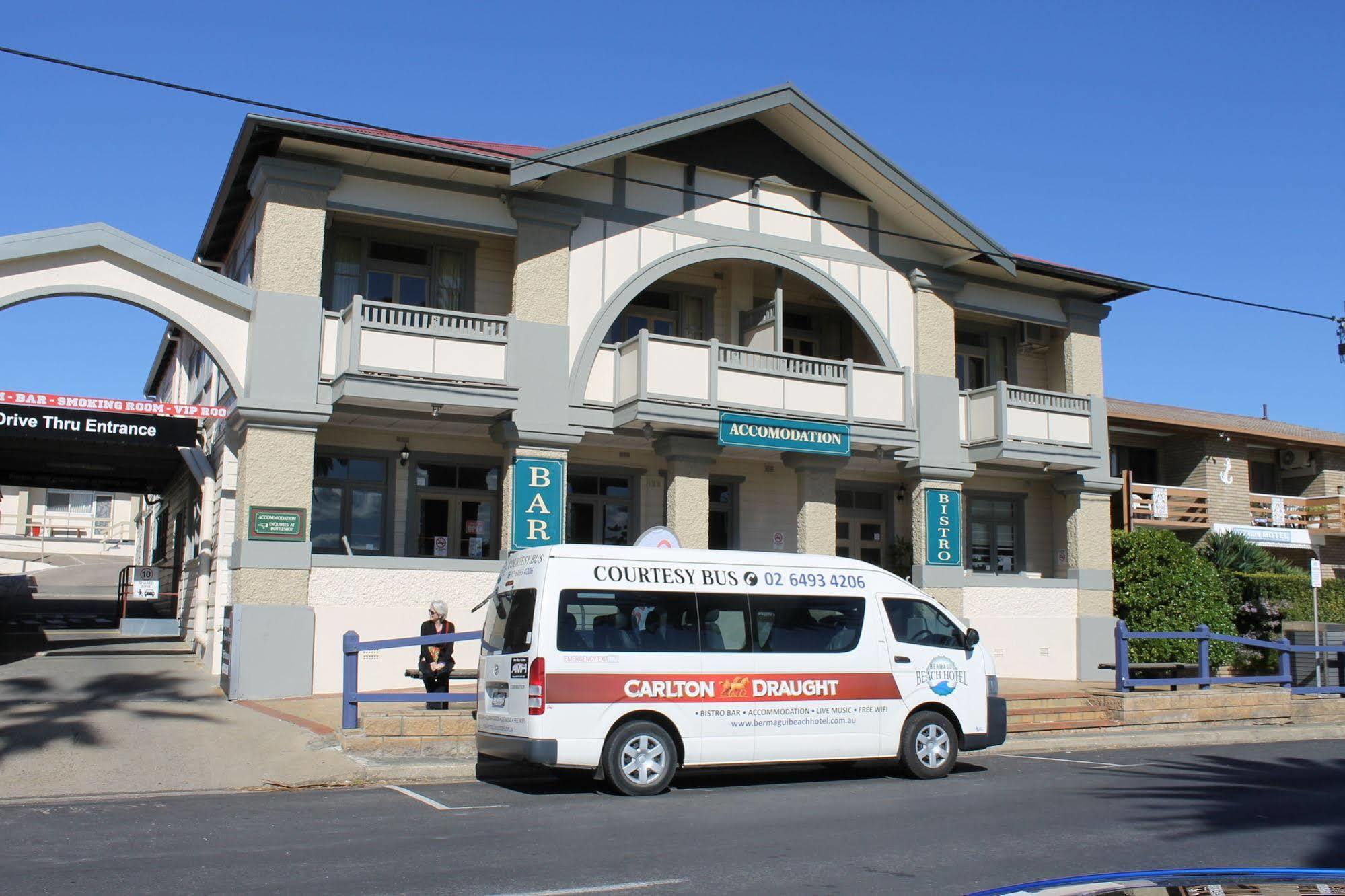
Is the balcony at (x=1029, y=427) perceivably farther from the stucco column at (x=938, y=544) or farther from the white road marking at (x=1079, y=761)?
the white road marking at (x=1079, y=761)

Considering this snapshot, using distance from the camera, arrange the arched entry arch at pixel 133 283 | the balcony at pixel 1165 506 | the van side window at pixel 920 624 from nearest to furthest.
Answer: the van side window at pixel 920 624 < the arched entry arch at pixel 133 283 < the balcony at pixel 1165 506

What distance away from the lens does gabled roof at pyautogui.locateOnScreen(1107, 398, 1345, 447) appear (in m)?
31.3

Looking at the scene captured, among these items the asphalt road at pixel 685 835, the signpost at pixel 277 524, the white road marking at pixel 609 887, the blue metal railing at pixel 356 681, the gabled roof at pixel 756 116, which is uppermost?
the gabled roof at pixel 756 116

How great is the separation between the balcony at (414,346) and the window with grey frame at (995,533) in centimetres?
1173

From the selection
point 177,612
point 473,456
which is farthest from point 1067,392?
point 177,612

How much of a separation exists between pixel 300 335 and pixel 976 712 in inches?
436

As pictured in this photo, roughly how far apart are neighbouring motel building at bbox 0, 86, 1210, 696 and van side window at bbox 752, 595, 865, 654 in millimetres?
7419

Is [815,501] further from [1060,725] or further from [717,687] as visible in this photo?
[717,687]

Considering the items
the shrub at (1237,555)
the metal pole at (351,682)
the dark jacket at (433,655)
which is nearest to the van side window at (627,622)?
the metal pole at (351,682)

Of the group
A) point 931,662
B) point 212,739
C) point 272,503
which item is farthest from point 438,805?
point 272,503

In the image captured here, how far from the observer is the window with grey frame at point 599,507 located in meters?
22.0

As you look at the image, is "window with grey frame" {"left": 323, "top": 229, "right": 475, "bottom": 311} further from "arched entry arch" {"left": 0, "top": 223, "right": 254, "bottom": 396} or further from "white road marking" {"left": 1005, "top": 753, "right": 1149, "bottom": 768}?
"white road marking" {"left": 1005, "top": 753, "right": 1149, "bottom": 768}

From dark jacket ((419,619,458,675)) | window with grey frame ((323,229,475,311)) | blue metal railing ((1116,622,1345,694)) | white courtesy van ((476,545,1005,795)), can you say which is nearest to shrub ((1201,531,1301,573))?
blue metal railing ((1116,622,1345,694))

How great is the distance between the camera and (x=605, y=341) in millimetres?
21500
